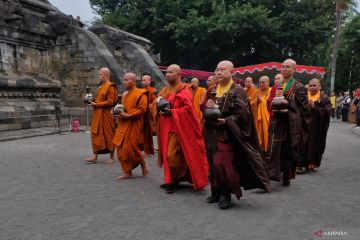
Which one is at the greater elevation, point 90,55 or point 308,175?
point 90,55

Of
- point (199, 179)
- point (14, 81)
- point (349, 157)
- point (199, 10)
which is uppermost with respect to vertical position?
point (199, 10)

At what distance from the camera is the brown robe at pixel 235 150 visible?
4.30m

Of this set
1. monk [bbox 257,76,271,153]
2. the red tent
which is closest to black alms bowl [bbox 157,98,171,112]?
monk [bbox 257,76,271,153]

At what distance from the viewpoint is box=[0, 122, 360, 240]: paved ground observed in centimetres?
361

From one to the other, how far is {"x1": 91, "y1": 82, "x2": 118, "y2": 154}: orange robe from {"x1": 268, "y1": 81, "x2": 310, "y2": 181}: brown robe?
9.92ft

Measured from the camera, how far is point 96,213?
4191 millimetres

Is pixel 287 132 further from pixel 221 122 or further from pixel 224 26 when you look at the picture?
pixel 224 26

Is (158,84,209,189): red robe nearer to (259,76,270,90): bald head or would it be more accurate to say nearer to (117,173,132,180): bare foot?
(117,173,132,180): bare foot

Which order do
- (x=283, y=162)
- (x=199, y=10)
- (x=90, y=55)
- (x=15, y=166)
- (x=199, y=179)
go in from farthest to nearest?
1. (x=199, y=10)
2. (x=90, y=55)
3. (x=15, y=166)
4. (x=283, y=162)
5. (x=199, y=179)

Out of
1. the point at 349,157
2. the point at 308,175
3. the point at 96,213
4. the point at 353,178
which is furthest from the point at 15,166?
the point at 349,157

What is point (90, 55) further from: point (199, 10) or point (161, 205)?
point (199, 10)

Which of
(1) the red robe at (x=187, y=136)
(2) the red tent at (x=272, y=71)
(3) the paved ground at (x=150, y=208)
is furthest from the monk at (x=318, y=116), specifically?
(2) the red tent at (x=272, y=71)

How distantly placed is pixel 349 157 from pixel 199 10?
69.6 ft

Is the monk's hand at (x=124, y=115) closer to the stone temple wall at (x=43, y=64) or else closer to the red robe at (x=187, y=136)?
the red robe at (x=187, y=136)
